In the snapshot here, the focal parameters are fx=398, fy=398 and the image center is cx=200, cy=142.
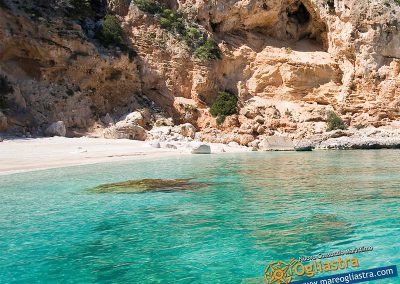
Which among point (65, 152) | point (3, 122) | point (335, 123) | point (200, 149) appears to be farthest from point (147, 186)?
point (335, 123)

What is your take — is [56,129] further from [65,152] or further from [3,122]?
[65,152]

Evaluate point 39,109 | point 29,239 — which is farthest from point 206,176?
→ point 39,109

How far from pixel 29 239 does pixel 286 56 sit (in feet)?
106

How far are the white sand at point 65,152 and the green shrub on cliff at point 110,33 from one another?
31.9ft

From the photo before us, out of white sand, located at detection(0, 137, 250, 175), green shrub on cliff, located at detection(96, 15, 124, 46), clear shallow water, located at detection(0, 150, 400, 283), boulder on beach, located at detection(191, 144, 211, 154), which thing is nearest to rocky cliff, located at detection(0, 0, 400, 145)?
green shrub on cliff, located at detection(96, 15, 124, 46)

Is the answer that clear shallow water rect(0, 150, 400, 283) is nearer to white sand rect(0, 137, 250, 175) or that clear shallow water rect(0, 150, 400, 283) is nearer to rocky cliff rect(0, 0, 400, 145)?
white sand rect(0, 137, 250, 175)

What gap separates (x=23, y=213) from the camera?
663cm

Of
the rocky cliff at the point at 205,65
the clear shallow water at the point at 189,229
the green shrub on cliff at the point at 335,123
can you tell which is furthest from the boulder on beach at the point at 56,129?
Result: the green shrub on cliff at the point at 335,123

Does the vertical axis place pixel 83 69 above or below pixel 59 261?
above

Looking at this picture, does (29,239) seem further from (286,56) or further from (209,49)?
(286,56)

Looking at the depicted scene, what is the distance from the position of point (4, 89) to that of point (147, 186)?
60.2 ft

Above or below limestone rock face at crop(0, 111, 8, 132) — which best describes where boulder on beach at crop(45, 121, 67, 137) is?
below

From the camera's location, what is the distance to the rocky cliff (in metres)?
26.4

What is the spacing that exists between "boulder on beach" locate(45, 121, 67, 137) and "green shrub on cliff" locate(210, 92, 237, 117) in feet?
38.9
